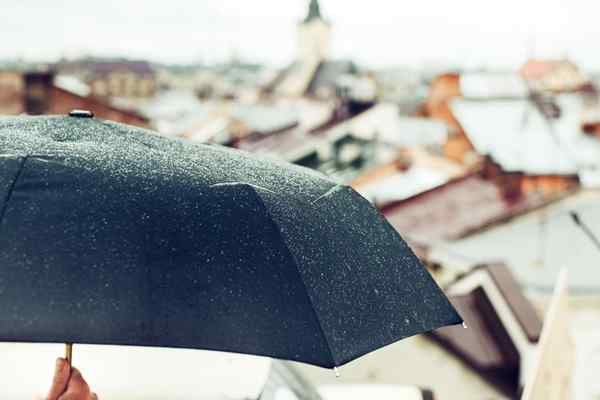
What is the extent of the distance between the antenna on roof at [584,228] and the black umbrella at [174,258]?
5701 millimetres

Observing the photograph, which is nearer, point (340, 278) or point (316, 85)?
point (340, 278)

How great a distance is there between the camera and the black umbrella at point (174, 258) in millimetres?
1865

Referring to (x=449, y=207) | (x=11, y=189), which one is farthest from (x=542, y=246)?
(x=11, y=189)

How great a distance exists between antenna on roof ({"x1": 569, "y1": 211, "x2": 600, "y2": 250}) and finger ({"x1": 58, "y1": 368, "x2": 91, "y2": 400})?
21.0 ft

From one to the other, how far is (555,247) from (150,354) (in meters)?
5.85

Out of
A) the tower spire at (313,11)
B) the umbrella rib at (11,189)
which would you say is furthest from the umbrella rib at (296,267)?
the tower spire at (313,11)

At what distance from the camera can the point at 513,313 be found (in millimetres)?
5090

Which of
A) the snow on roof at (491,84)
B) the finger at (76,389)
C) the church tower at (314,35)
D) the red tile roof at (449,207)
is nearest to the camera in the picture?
the finger at (76,389)

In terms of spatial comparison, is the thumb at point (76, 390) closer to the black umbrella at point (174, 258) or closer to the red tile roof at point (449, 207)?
the black umbrella at point (174, 258)

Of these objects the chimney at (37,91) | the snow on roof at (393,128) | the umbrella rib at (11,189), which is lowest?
the snow on roof at (393,128)

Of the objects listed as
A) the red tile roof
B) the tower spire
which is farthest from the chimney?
the tower spire

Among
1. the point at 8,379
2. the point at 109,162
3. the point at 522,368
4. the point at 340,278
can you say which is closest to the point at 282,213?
the point at 340,278

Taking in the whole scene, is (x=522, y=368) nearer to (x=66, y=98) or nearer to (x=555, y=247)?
(x=555, y=247)

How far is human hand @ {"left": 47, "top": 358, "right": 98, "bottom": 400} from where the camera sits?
2188 millimetres
